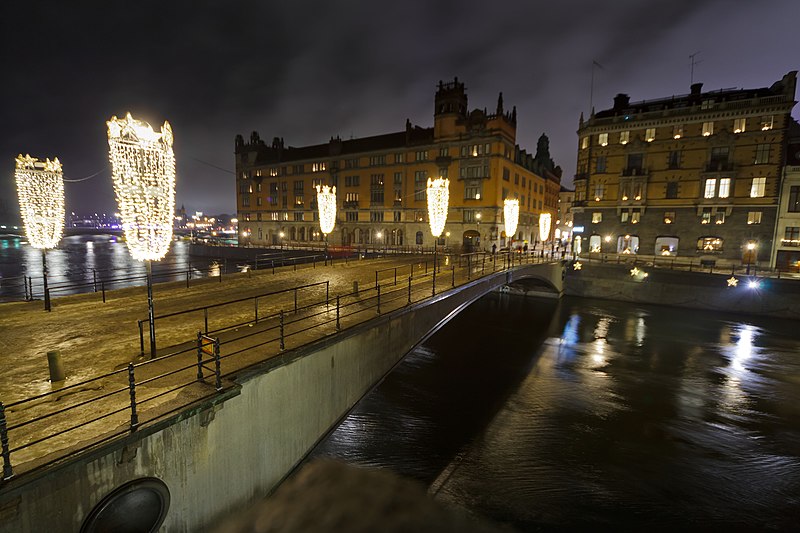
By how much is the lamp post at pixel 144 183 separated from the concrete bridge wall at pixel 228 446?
117 inches

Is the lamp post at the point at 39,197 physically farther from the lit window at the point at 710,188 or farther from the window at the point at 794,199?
the window at the point at 794,199

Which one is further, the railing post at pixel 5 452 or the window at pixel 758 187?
the window at pixel 758 187

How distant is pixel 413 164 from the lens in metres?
60.4

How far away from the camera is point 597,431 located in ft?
48.2

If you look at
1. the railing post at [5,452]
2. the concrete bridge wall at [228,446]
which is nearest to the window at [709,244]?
the concrete bridge wall at [228,446]

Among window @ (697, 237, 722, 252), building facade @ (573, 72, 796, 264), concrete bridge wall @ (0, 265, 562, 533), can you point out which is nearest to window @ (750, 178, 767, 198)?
building facade @ (573, 72, 796, 264)

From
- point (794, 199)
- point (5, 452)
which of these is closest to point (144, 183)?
point (5, 452)

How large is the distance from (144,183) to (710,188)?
52.8 m

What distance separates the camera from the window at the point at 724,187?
39.5 meters

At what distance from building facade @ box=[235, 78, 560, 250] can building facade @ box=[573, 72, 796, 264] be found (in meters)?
12.4

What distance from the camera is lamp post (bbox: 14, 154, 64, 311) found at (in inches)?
527

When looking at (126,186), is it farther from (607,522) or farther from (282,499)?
(607,522)

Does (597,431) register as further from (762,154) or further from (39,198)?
(762,154)

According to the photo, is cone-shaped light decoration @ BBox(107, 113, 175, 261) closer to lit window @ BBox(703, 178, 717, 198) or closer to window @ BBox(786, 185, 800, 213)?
lit window @ BBox(703, 178, 717, 198)
